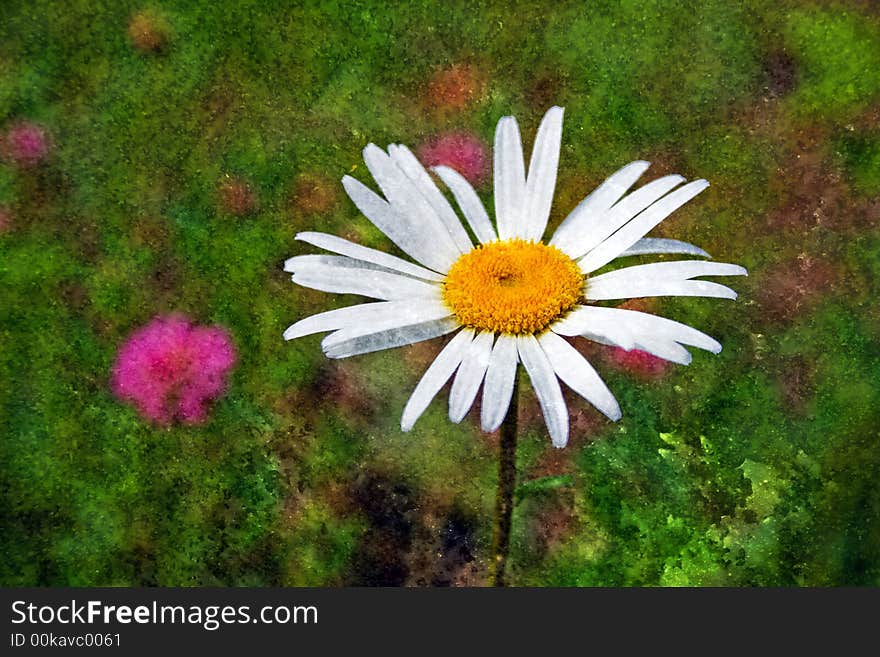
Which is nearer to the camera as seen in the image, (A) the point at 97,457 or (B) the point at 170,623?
(B) the point at 170,623

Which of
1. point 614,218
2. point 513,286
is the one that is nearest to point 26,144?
point 513,286

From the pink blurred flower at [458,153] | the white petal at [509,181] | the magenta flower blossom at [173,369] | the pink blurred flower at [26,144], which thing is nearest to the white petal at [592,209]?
the white petal at [509,181]

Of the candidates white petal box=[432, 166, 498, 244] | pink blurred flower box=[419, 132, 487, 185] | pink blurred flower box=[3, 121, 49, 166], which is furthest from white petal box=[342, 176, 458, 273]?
pink blurred flower box=[3, 121, 49, 166]

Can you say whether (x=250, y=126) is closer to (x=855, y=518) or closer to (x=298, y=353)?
(x=298, y=353)

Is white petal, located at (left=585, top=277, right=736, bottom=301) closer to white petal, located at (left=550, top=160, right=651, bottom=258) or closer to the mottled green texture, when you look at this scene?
white petal, located at (left=550, top=160, right=651, bottom=258)

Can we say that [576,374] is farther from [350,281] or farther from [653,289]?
[350,281]

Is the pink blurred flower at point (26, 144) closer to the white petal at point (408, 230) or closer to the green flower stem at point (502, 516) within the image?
the white petal at point (408, 230)

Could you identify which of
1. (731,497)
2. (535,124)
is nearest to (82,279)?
(535,124)
